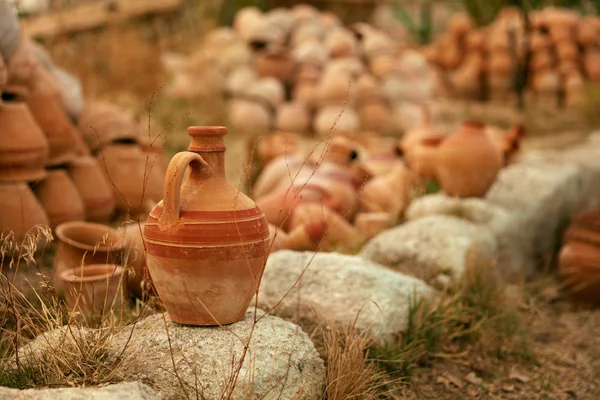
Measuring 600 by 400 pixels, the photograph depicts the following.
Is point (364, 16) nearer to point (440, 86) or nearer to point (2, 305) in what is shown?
point (440, 86)

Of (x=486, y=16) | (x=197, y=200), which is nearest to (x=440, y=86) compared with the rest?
(x=486, y=16)

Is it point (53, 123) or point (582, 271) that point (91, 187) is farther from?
point (582, 271)

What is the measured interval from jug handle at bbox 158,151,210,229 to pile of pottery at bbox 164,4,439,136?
695 cm

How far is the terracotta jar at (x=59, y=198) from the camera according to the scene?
14.4ft

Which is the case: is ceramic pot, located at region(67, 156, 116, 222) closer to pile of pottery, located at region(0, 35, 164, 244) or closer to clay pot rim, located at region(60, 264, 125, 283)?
pile of pottery, located at region(0, 35, 164, 244)

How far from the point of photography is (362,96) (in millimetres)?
10094

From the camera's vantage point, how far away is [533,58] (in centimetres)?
1347

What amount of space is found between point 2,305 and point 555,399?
2.54 meters

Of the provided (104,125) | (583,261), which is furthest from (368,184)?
(104,125)

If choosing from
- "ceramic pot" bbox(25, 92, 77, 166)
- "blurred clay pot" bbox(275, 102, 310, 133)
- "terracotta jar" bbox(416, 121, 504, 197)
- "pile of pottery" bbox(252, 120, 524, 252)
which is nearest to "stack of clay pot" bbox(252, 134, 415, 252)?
"pile of pottery" bbox(252, 120, 524, 252)

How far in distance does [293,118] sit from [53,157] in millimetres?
5463

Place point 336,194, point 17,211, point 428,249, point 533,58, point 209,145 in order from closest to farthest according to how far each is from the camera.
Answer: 1. point 209,145
2. point 17,211
3. point 428,249
4. point 336,194
5. point 533,58

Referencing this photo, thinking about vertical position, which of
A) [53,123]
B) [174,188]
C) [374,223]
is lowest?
[374,223]

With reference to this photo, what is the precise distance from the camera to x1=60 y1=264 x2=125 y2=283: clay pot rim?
10.9ft
